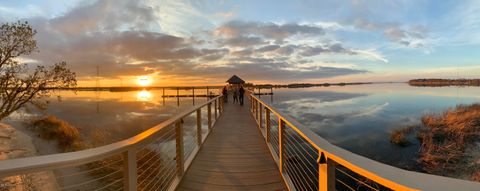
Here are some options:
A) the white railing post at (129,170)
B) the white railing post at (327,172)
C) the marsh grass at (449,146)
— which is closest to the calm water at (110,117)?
the white railing post at (129,170)

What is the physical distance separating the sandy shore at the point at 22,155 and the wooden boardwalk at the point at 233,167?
4890 mm

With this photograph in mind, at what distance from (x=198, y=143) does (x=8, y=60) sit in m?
12.5

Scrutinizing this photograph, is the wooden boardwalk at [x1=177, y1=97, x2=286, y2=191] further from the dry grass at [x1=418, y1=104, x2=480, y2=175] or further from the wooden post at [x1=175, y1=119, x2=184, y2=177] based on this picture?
the dry grass at [x1=418, y1=104, x2=480, y2=175]

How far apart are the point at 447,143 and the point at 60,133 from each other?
64.9 ft

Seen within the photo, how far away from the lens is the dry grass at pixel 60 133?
40.3 ft

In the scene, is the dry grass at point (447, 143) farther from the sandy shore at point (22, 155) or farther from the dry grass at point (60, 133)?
the dry grass at point (60, 133)

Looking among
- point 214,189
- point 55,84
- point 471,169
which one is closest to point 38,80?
point 55,84

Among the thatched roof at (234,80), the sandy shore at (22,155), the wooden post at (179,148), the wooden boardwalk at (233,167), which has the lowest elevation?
the sandy shore at (22,155)

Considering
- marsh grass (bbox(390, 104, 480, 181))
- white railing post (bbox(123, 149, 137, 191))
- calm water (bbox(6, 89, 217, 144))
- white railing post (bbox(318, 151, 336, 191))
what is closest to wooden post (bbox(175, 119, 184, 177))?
white railing post (bbox(123, 149, 137, 191))

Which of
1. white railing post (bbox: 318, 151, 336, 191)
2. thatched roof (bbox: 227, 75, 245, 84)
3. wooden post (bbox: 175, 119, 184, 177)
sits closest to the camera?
white railing post (bbox: 318, 151, 336, 191)

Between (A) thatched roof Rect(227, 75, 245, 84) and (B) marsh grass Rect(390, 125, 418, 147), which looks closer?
(B) marsh grass Rect(390, 125, 418, 147)

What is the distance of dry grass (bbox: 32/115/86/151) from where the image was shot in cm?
1230

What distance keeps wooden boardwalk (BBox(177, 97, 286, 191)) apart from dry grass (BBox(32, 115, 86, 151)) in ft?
31.5

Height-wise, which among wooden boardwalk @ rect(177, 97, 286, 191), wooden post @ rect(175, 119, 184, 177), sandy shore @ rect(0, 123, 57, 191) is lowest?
sandy shore @ rect(0, 123, 57, 191)
